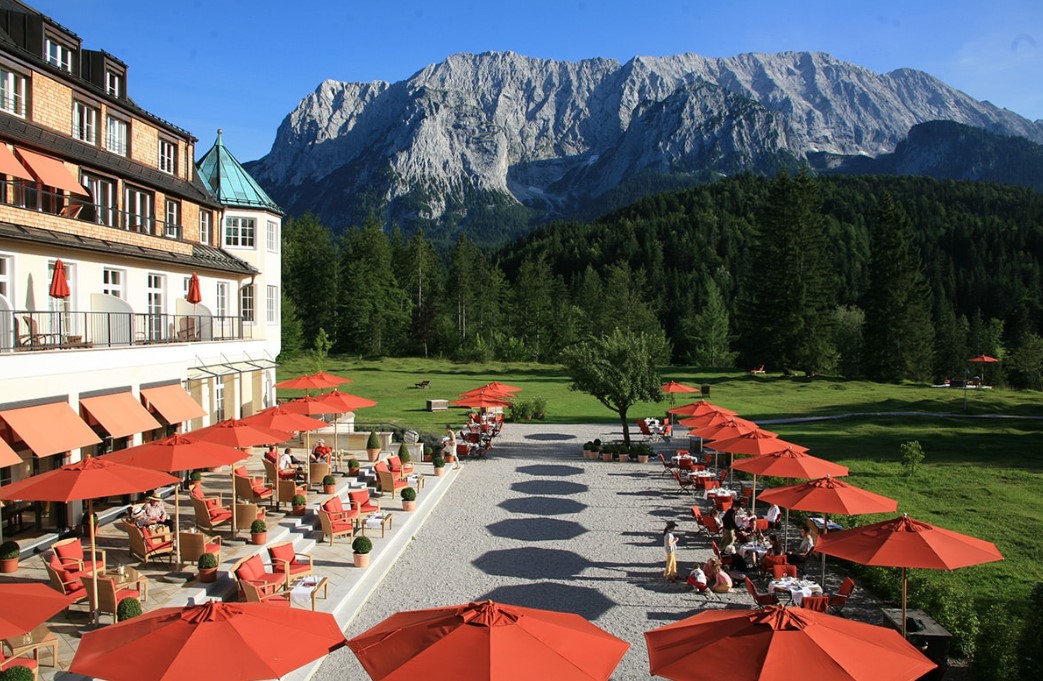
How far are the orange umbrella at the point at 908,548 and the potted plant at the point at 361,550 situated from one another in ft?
29.0

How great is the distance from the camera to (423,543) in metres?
17.5

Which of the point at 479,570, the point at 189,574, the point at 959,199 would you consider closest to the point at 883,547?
the point at 479,570

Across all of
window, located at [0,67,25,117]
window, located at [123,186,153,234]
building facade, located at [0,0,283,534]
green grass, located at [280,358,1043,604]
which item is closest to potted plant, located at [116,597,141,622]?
building facade, located at [0,0,283,534]

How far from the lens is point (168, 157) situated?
26.6 metres

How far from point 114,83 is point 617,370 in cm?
2024

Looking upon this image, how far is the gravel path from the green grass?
6015 millimetres

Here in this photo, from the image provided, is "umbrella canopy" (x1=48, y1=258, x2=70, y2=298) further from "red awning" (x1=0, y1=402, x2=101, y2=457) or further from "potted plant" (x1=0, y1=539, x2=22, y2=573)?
"potted plant" (x1=0, y1=539, x2=22, y2=573)

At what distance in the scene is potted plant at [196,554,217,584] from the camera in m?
13.4

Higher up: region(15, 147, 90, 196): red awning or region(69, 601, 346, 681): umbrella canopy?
region(15, 147, 90, 196): red awning

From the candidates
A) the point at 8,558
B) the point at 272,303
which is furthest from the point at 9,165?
the point at 272,303

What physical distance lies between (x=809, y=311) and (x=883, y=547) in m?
54.4

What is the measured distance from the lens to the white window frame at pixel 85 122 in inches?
822

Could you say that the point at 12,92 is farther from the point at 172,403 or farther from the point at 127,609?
the point at 127,609

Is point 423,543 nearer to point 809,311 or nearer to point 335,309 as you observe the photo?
point 809,311
